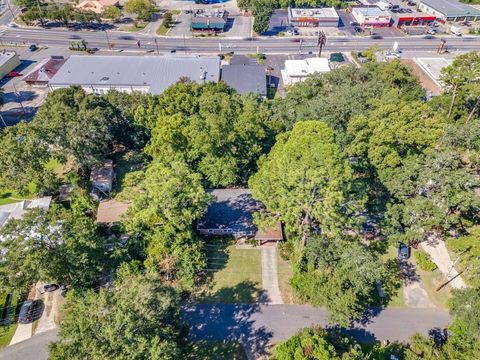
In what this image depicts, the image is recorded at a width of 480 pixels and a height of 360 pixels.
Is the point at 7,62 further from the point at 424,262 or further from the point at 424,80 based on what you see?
the point at 424,80

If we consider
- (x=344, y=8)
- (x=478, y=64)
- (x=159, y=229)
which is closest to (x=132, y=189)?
(x=159, y=229)

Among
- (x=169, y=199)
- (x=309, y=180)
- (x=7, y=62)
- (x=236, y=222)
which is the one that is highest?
(x=309, y=180)

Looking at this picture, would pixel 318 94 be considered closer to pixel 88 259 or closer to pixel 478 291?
pixel 478 291

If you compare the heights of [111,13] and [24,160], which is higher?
[24,160]

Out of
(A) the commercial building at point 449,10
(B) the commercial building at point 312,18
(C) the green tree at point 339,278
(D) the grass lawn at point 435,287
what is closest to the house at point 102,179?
(C) the green tree at point 339,278

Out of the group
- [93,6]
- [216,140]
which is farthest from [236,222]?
[93,6]

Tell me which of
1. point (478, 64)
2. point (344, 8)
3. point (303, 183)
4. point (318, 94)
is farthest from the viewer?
point (344, 8)

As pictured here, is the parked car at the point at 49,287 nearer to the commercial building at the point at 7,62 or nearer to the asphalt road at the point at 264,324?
the asphalt road at the point at 264,324
